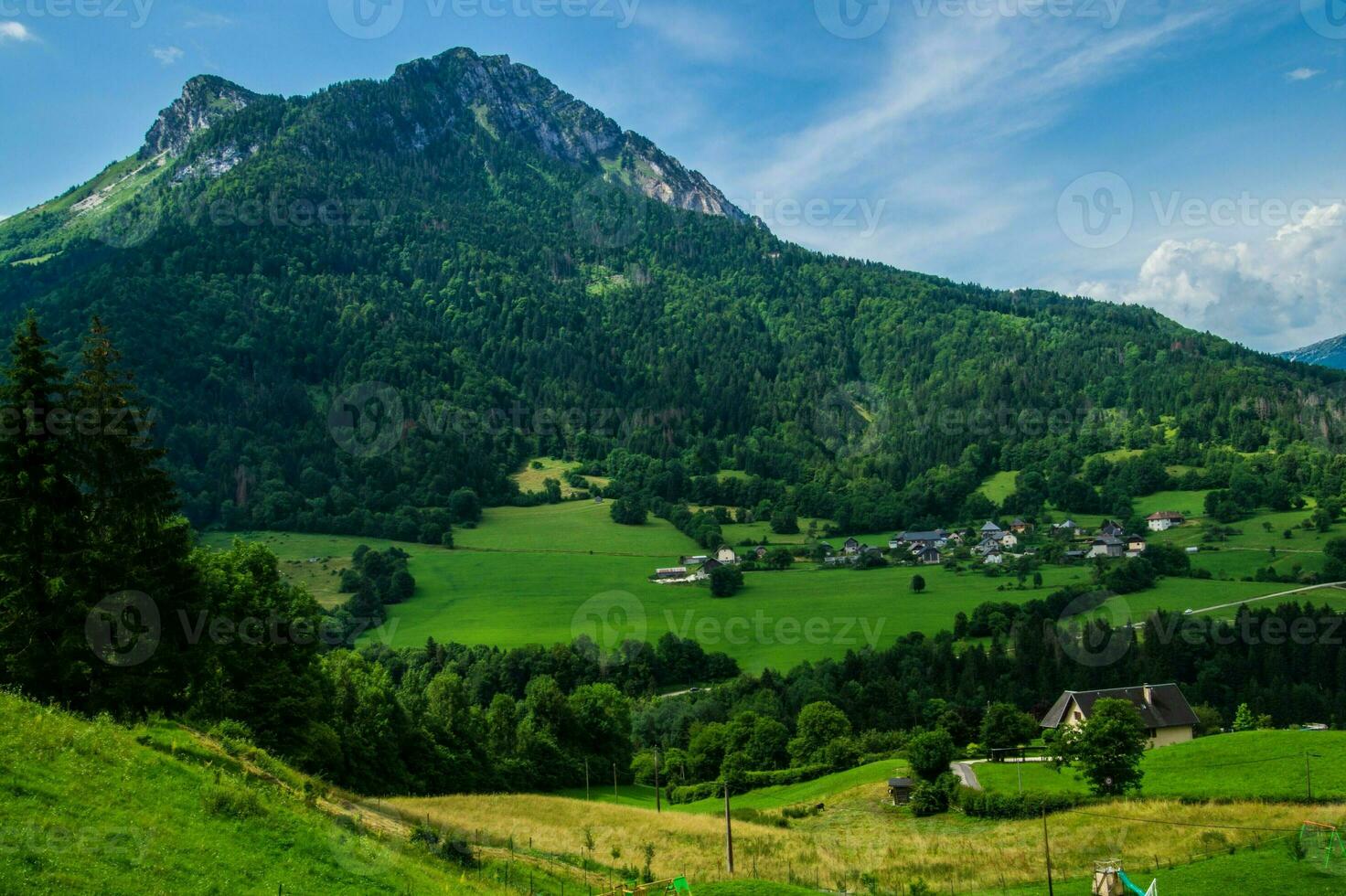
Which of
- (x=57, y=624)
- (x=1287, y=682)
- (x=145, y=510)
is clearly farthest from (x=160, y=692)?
(x=1287, y=682)

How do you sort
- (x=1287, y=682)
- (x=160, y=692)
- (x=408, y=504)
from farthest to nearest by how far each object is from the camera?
(x=408, y=504)
(x=1287, y=682)
(x=160, y=692)

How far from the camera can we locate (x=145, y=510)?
3169 centimetres

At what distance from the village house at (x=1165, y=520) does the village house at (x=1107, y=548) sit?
1628 cm

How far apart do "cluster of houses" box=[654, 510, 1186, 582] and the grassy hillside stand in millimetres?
123642

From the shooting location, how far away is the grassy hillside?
15906mm

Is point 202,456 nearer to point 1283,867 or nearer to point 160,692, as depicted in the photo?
point 160,692

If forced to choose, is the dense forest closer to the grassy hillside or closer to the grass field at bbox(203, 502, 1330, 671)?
the grass field at bbox(203, 502, 1330, 671)

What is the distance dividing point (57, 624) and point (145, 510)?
500 centimetres

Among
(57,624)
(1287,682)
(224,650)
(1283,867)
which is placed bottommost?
(1287,682)

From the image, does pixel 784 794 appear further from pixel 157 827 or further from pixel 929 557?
pixel 929 557

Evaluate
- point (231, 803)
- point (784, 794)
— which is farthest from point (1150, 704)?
point (231, 803)

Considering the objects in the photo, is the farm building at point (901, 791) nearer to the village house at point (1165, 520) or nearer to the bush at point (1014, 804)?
the bush at point (1014, 804)

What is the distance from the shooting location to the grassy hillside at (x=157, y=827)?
52.2ft

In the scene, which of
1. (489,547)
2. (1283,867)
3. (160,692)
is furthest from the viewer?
(489,547)
